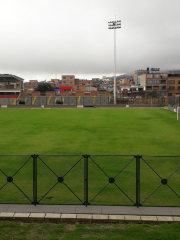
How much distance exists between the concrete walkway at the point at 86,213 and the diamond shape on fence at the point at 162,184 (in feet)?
1.93

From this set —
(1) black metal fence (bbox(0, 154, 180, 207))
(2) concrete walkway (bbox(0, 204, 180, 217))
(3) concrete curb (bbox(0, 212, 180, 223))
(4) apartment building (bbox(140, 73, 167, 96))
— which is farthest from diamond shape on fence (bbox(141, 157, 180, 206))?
(4) apartment building (bbox(140, 73, 167, 96))

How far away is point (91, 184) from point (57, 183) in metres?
1.37

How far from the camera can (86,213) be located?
813 cm

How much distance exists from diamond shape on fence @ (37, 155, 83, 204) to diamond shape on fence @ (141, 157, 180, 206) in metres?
2.39

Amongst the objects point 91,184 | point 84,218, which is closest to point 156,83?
point 91,184

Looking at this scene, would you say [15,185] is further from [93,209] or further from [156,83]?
[156,83]

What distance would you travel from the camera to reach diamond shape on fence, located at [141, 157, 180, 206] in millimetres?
9269

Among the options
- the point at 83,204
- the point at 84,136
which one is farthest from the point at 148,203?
the point at 84,136

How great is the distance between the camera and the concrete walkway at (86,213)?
25.5 feet

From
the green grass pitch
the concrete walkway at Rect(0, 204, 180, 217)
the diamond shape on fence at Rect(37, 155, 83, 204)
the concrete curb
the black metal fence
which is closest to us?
the concrete curb

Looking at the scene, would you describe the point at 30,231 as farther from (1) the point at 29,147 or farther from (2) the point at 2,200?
(1) the point at 29,147

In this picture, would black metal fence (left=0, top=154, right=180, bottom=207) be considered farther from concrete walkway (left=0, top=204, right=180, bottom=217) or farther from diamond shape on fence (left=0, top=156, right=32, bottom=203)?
concrete walkway (left=0, top=204, right=180, bottom=217)

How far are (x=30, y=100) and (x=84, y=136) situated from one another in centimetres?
6306

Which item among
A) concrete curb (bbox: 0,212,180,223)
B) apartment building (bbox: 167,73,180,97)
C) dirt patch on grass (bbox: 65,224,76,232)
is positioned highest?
apartment building (bbox: 167,73,180,97)
